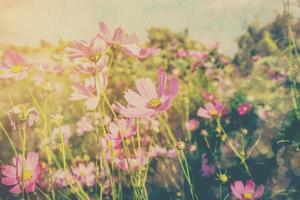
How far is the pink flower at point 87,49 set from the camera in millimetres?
756

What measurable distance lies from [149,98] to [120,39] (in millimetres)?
118

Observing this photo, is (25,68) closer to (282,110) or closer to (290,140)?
(290,140)

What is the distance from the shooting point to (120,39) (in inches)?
32.4

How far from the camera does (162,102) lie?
77 cm

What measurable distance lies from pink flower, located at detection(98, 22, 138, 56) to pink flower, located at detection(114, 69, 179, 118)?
7 cm

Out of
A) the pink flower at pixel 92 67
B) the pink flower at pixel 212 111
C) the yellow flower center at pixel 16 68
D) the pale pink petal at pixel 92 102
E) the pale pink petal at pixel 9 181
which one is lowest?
the pale pink petal at pixel 9 181

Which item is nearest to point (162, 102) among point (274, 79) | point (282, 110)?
point (282, 110)

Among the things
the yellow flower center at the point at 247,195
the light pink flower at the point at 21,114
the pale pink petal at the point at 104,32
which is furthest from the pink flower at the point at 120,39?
the yellow flower center at the point at 247,195

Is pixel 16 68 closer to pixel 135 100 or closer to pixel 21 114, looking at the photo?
pixel 21 114

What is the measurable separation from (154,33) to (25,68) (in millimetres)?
4355

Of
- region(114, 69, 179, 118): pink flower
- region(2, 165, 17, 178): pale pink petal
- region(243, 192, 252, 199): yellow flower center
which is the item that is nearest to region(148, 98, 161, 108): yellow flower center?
region(114, 69, 179, 118): pink flower

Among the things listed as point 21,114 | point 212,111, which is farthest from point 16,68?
point 212,111

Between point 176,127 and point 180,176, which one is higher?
point 176,127

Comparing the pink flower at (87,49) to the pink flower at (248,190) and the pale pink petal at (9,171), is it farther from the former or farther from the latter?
the pink flower at (248,190)
